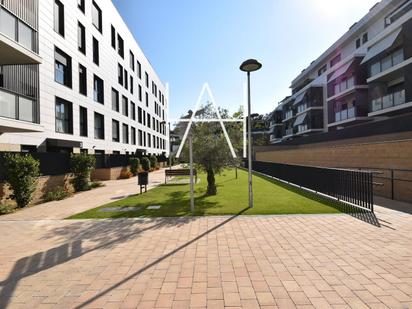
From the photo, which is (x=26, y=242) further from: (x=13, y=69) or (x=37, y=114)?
(x=13, y=69)

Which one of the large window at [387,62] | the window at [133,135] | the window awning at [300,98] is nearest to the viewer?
the large window at [387,62]

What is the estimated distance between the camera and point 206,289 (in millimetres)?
3639

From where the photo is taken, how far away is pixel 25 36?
11.8m

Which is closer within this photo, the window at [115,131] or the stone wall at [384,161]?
the stone wall at [384,161]

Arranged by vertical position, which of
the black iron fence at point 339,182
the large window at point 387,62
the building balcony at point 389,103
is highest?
the large window at point 387,62

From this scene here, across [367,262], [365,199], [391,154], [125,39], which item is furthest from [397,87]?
[125,39]

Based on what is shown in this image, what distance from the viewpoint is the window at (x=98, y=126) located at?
21.5m

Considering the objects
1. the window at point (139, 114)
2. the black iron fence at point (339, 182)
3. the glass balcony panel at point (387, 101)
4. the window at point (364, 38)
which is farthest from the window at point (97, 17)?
the window at point (364, 38)

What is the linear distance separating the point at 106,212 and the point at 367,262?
7.24m

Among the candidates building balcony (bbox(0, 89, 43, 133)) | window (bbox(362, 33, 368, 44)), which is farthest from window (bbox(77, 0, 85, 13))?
window (bbox(362, 33, 368, 44))

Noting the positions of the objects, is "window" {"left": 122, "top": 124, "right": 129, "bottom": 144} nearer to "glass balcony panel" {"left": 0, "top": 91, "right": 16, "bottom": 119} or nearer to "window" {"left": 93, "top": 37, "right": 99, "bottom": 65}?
"window" {"left": 93, "top": 37, "right": 99, "bottom": 65}

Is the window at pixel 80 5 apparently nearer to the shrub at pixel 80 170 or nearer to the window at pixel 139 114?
the shrub at pixel 80 170

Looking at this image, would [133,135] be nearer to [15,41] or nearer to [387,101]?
[15,41]

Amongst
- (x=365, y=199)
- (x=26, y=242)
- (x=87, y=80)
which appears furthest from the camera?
(x=87, y=80)
